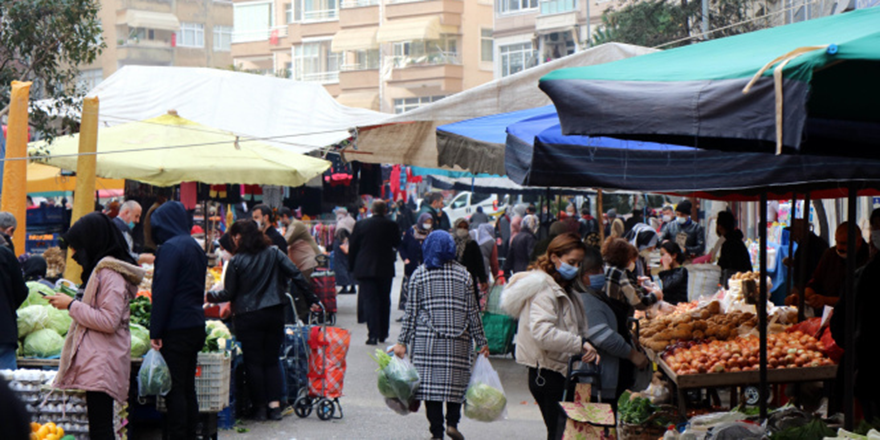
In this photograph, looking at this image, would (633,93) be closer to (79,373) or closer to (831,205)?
(79,373)

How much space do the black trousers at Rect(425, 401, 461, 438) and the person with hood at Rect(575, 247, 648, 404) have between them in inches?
82.9

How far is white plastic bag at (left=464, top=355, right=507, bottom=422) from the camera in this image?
870 centimetres

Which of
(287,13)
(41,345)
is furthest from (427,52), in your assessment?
(41,345)

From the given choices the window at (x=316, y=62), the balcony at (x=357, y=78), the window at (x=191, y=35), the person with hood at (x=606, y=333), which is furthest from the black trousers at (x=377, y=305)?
the window at (x=191, y=35)

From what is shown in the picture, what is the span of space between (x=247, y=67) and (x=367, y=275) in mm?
Answer: 56974

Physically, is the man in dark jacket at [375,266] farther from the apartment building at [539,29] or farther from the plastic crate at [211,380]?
the apartment building at [539,29]

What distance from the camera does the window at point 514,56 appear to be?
179 feet

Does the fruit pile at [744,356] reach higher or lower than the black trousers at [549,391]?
higher

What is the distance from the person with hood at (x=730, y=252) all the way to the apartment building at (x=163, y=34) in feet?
194

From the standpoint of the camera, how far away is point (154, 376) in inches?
318

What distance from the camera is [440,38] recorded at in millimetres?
57938

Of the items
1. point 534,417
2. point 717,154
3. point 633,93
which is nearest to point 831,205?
point 534,417

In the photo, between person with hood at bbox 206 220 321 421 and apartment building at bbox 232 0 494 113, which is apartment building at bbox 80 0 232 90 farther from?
person with hood at bbox 206 220 321 421

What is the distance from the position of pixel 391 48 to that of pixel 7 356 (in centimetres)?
5194
